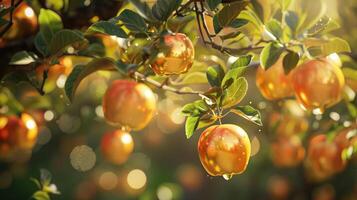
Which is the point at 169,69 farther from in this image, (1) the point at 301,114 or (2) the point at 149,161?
(2) the point at 149,161

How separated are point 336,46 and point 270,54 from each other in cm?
22

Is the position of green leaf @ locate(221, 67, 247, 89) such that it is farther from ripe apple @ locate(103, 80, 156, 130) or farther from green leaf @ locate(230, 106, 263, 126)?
ripe apple @ locate(103, 80, 156, 130)

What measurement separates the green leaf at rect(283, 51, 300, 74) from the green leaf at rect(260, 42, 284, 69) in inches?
2.2

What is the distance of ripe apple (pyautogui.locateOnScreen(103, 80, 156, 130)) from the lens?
4.20ft

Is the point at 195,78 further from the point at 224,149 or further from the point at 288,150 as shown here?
the point at 288,150

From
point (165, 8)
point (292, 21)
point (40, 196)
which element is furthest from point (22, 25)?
point (292, 21)

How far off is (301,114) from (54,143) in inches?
56.8

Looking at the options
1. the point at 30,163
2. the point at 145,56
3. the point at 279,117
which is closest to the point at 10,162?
the point at 30,163

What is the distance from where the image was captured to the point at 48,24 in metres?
1.42

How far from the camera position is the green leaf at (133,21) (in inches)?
45.5

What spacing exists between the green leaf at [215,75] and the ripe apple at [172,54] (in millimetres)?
77

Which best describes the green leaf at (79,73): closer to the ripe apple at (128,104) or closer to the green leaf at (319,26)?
the ripe apple at (128,104)

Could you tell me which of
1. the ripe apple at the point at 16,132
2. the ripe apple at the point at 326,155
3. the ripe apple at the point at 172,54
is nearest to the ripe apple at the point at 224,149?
the ripe apple at the point at 172,54

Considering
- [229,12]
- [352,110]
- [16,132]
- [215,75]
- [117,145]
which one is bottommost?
[117,145]
